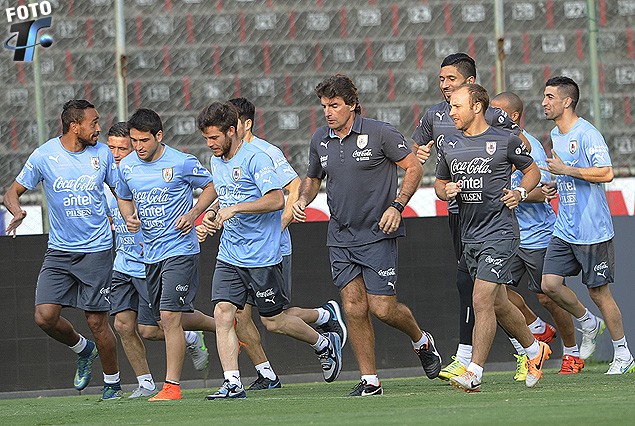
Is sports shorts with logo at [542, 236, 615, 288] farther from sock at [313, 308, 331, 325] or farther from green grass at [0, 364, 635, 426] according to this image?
sock at [313, 308, 331, 325]

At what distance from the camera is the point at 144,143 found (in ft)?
29.3

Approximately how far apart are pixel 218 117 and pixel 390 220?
53.5 inches

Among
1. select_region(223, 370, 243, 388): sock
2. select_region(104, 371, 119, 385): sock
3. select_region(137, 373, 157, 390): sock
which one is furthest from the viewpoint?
select_region(104, 371, 119, 385): sock

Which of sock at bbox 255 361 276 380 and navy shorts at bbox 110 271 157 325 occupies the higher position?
navy shorts at bbox 110 271 157 325

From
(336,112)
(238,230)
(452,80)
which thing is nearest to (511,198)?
(336,112)

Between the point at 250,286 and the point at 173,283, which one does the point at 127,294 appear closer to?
the point at 173,283

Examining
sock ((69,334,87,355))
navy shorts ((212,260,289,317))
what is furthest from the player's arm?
navy shorts ((212,260,289,317))

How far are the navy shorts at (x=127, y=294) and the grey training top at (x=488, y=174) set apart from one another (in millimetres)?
2900

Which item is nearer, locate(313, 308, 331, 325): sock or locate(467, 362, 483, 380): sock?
locate(467, 362, 483, 380): sock

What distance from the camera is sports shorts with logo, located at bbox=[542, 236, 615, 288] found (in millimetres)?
9805

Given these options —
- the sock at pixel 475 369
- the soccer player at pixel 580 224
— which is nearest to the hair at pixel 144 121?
the sock at pixel 475 369

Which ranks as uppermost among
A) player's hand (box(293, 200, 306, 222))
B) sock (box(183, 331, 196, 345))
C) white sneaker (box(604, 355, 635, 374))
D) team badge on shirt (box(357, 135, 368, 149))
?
team badge on shirt (box(357, 135, 368, 149))

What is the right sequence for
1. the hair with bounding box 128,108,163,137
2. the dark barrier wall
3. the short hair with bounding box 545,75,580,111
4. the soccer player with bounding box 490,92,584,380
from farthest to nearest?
the dark barrier wall
the soccer player with bounding box 490,92,584,380
the short hair with bounding box 545,75,580,111
the hair with bounding box 128,108,163,137

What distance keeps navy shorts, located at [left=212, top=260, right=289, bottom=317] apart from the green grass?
65 centimetres
